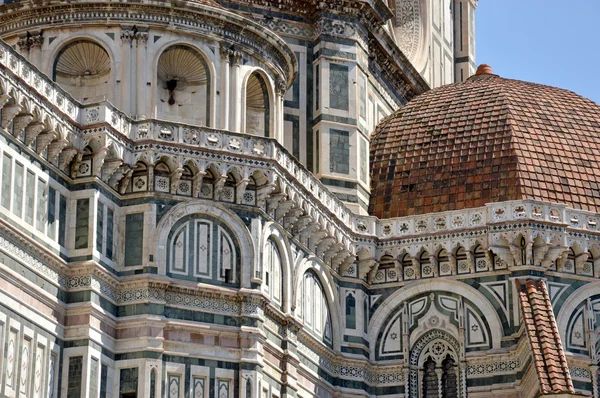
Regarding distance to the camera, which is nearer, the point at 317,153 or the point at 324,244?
the point at 324,244

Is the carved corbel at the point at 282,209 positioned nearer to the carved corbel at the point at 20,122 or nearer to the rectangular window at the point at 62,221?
the rectangular window at the point at 62,221

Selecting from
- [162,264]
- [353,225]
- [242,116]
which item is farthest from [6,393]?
[353,225]

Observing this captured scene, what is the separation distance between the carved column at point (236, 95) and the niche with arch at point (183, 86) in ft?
1.67

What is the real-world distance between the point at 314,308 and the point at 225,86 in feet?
17.6

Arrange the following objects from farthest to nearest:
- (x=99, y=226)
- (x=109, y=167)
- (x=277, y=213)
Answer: (x=277, y=213)
(x=109, y=167)
(x=99, y=226)

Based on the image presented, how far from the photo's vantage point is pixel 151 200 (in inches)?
1544

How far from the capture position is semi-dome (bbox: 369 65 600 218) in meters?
46.2

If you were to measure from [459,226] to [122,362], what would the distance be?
10411 mm

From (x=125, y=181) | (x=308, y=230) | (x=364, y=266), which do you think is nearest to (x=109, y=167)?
(x=125, y=181)

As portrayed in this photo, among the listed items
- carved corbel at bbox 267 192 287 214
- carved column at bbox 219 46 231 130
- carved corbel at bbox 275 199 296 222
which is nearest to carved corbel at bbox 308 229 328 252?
carved corbel at bbox 275 199 296 222

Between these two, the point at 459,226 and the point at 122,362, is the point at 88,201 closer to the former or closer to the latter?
the point at 122,362

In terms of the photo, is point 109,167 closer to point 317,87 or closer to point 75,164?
point 75,164

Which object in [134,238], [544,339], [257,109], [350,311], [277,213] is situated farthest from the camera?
[350,311]

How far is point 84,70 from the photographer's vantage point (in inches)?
1629
